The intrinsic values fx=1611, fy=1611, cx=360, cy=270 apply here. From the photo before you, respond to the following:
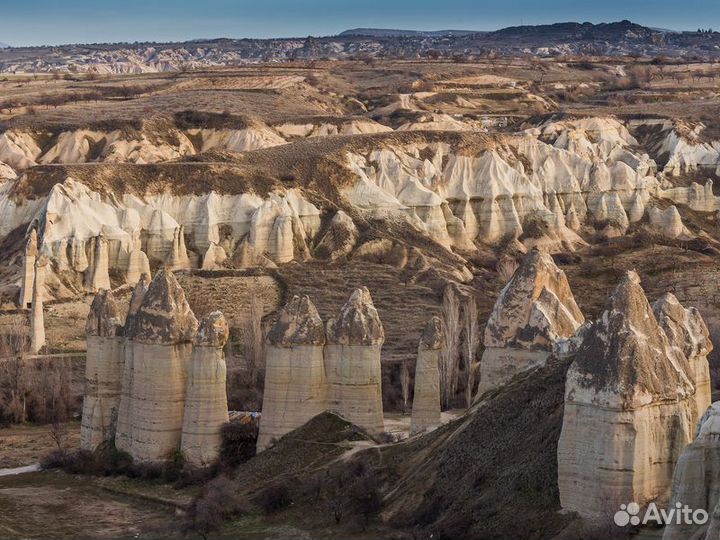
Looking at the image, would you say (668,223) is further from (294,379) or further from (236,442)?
(236,442)

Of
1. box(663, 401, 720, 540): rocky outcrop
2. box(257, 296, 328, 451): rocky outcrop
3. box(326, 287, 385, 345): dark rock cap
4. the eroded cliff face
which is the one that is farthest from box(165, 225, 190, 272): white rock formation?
box(663, 401, 720, 540): rocky outcrop

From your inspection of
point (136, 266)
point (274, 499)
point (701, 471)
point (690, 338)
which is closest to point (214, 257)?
point (136, 266)

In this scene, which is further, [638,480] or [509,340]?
[509,340]

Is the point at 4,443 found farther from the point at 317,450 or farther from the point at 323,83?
the point at 323,83

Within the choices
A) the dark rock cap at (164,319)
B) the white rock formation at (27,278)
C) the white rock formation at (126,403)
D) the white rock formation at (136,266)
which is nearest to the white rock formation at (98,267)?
the white rock formation at (136,266)

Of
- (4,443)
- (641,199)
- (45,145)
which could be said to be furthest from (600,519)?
(45,145)

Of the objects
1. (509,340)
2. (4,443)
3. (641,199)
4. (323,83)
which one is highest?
(323,83)

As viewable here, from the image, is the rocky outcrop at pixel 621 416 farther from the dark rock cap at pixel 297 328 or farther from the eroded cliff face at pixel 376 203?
the eroded cliff face at pixel 376 203
